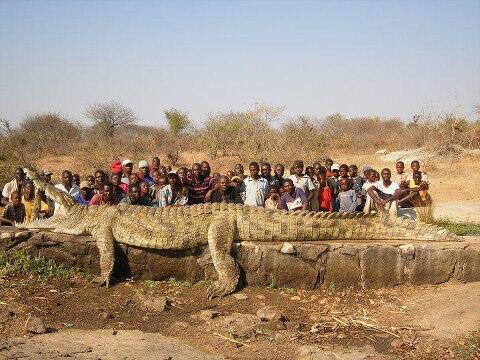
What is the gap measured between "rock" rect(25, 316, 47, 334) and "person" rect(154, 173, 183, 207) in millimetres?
3223

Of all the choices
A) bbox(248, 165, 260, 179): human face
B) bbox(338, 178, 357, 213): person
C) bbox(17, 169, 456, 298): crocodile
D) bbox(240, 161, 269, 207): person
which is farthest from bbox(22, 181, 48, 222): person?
bbox(338, 178, 357, 213): person

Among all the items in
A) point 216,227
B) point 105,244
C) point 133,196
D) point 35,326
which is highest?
point 133,196

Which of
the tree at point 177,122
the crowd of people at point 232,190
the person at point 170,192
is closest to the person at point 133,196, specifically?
the crowd of people at point 232,190

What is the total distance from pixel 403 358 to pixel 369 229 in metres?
2.31

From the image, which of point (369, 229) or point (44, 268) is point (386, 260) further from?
point (44, 268)

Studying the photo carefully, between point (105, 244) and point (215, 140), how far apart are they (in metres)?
19.3

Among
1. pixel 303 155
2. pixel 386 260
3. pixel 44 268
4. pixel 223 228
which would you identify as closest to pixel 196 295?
pixel 223 228

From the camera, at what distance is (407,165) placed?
2080 centimetres

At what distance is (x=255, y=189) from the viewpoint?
8.15m

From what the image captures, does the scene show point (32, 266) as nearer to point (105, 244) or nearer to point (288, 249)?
point (105, 244)

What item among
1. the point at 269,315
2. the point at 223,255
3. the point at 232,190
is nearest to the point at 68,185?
the point at 232,190

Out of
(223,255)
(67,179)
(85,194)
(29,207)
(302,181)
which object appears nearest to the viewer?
(223,255)

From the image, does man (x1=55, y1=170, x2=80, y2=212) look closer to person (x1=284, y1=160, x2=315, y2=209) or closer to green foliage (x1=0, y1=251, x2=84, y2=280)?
green foliage (x1=0, y1=251, x2=84, y2=280)

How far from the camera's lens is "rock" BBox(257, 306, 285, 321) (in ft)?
17.3
